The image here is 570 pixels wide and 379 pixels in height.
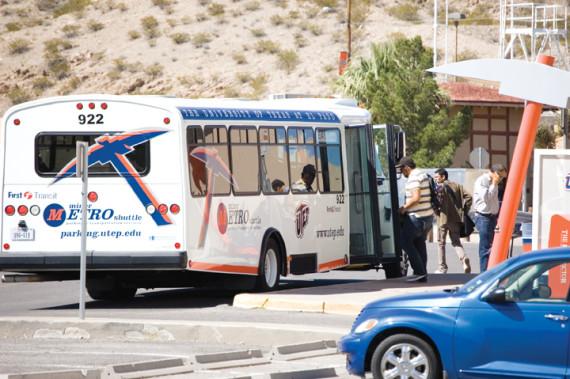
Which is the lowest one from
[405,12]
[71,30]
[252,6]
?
[71,30]

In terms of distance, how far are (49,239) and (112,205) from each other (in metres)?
0.97

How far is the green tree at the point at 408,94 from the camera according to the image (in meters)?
55.9

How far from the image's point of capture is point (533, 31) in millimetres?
61969

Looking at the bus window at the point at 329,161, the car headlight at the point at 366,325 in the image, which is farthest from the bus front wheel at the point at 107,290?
the car headlight at the point at 366,325

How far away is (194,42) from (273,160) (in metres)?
69.8

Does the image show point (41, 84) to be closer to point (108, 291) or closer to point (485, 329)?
point (108, 291)

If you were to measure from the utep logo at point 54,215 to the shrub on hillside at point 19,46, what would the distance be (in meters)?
72.4

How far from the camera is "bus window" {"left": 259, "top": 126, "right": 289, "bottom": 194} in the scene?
20.0m

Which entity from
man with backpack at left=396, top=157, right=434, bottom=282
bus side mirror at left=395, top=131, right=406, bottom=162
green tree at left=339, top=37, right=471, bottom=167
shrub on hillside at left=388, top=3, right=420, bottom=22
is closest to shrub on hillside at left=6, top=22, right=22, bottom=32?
shrub on hillside at left=388, top=3, right=420, bottom=22

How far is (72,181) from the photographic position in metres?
18.6

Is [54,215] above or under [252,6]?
under

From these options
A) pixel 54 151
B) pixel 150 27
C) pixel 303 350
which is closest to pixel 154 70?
pixel 150 27

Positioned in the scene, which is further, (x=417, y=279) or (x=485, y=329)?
(x=417, y=279)

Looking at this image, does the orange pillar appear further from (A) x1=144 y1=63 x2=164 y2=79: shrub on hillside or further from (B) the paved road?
(A) x1=144 y1=63 x2=164 y2=79: shrub on hillside
